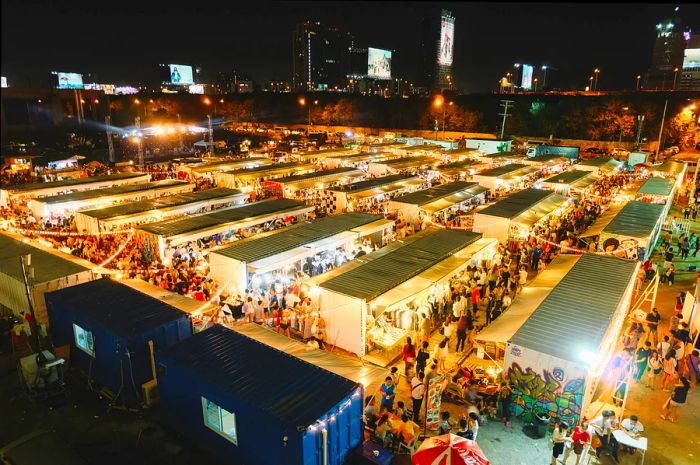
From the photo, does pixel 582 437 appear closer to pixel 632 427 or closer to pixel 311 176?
pixel 632 427

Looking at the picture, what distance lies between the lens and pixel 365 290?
396 inches

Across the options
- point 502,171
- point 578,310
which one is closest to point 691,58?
point 502,171

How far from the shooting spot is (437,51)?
146 m

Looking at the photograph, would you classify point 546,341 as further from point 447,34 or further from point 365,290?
point 447,34

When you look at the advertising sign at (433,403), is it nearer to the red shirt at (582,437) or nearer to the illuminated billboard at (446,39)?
the red shirt at (582,437)

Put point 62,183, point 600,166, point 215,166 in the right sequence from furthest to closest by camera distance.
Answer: point 215,166, point 600,166, point 62,183

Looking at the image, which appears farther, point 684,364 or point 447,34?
point 447,34

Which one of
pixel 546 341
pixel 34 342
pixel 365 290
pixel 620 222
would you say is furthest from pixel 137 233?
pixel 620 222

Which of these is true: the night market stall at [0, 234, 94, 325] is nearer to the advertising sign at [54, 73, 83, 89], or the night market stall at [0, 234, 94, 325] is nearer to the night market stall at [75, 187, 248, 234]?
the night market stall at [75, 187, 248, 234]

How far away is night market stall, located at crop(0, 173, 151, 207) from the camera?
20.6 m

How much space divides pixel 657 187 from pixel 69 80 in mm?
94733

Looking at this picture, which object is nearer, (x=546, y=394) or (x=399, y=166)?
(x=546, y=394)

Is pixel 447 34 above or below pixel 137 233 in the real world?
above

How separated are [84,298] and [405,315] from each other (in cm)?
741
